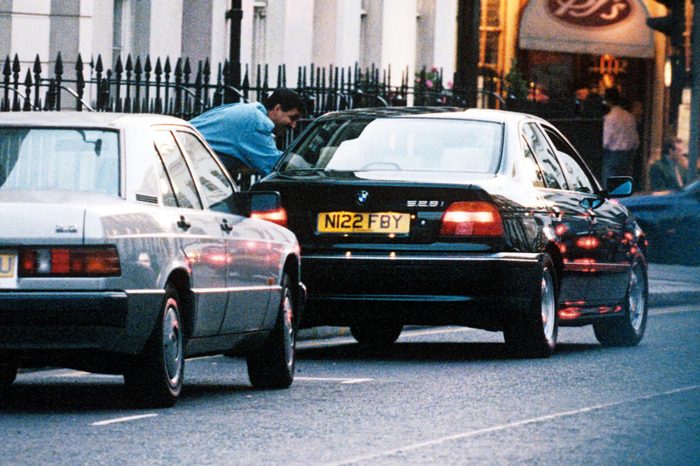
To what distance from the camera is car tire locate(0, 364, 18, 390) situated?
1044 cm

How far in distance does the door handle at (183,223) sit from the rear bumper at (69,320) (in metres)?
0.65

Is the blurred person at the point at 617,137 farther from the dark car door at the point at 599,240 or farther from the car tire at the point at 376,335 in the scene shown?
the car tire at the point at 376,335

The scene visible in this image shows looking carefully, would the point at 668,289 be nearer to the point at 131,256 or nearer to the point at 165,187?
the point at 165,187

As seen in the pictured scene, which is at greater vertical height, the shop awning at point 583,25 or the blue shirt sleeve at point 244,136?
the shop awning at point 583,25

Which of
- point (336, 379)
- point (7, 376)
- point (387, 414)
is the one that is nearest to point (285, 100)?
point (336, 379)

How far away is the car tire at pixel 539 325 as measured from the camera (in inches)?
490

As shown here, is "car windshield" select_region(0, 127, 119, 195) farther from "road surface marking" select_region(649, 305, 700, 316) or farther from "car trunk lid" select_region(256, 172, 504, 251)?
"road surface marking" select_region(649, 305, 700, 316)

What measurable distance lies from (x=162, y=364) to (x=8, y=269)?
2.97 ft

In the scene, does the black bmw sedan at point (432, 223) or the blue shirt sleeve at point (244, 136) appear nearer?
the black bmw sedan at point (432, 223)

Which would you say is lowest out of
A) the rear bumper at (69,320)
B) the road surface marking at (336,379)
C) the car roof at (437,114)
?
the road surface marking at (336,379)

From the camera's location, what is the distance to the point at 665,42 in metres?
36.7

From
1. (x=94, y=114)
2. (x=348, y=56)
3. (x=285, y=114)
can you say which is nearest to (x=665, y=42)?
(x=348, y=56)

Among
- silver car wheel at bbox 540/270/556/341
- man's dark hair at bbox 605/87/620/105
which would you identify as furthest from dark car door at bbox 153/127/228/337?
man's dark hair at bbox 605/87/620/105

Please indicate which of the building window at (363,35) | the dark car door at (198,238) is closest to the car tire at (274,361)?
the dark car door at (198,238)
